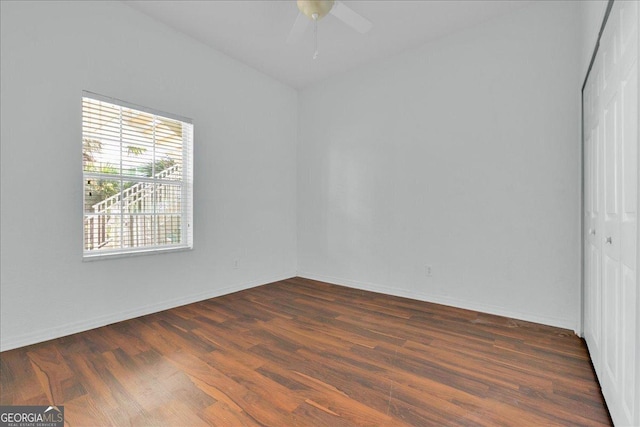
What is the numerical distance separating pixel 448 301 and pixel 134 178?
352 centimetres

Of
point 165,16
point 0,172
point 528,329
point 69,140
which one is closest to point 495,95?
point 528,329

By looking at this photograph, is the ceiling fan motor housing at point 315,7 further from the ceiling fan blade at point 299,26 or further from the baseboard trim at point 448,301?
the baseboard trim at point 448,301

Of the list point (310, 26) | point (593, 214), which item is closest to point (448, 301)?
point (593, 214)

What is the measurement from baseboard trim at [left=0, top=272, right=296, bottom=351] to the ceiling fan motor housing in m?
3.08

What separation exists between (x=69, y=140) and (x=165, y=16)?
5.08 ft

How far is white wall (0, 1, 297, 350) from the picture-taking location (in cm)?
236

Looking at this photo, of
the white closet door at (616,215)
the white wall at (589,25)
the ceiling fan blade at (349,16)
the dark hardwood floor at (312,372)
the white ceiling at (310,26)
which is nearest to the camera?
the white closet door at (616,215)

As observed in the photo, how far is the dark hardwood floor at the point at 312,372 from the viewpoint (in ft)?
5.24

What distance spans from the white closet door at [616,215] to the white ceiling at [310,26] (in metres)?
1.55

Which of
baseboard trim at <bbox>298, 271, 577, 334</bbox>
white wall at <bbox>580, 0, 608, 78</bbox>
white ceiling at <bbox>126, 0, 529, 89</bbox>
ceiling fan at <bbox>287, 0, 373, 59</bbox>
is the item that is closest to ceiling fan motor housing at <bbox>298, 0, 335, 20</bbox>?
ceiling fan at <bbox>287, 0, 373, 59</bbox>

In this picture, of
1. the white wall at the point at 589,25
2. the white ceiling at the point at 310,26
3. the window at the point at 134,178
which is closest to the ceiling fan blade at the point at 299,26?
the white ceiling at the point at 310,26

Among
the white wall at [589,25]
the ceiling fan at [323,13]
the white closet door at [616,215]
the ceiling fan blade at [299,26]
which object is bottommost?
the white closet door at [616,215]

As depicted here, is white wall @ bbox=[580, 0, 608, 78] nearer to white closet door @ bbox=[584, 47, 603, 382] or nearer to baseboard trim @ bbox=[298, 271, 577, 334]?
white closet door @ bbox=[584, 47, 603, 382]

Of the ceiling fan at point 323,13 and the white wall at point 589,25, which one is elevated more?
the ceiling fan at point 323,13
